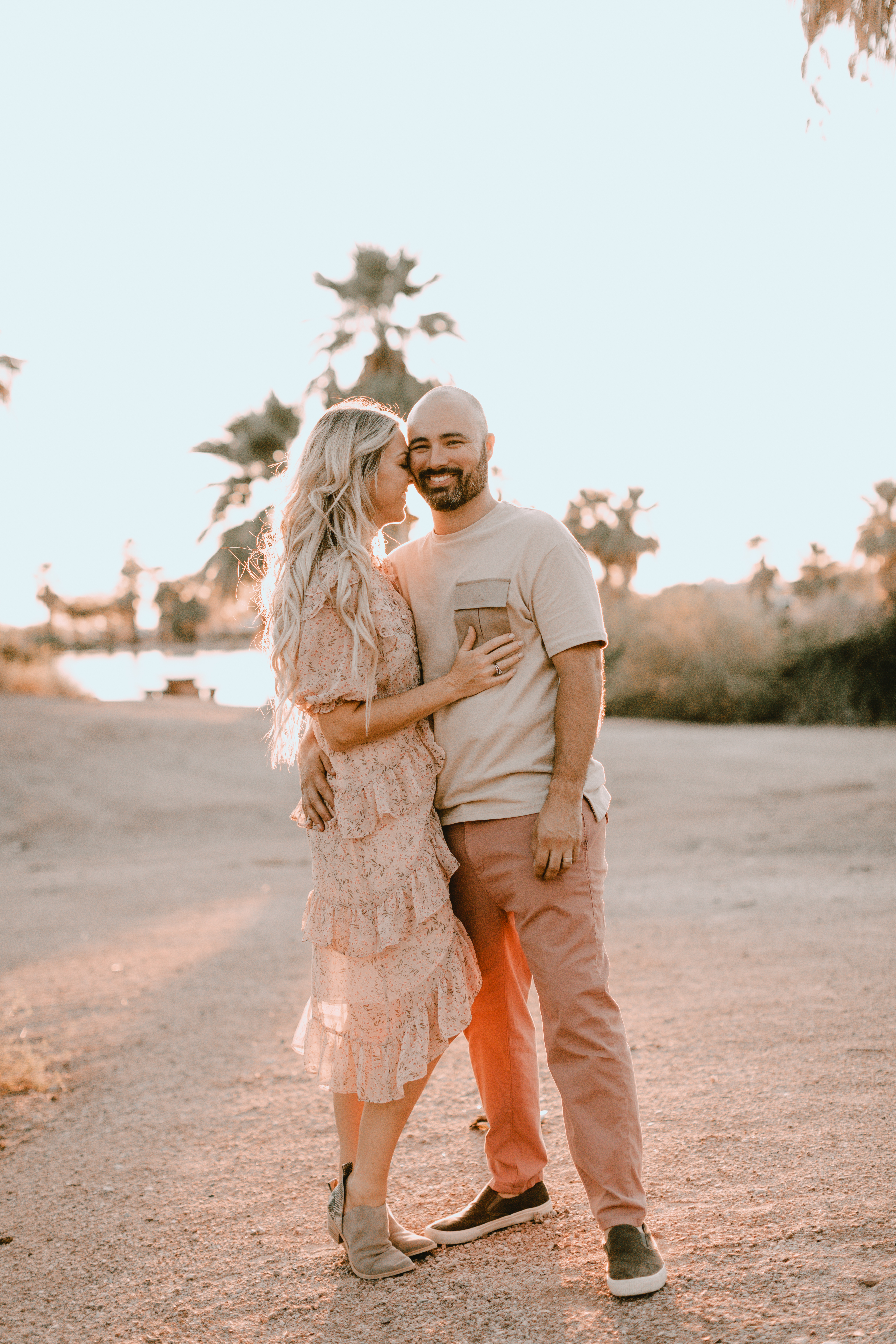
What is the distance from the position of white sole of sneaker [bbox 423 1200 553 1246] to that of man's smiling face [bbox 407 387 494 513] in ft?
6.65

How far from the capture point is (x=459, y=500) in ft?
9.61

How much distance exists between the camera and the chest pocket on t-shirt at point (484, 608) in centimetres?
287

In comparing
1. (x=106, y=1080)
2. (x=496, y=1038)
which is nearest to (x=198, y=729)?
(x=106, y=1080)

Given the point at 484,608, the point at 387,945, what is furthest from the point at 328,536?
the point at 387,945

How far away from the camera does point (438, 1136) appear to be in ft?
12.5

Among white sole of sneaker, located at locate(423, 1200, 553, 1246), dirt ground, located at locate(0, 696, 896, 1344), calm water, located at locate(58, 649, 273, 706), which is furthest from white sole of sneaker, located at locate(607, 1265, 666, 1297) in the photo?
calm water, located at locate(58, 649, 273, 706)

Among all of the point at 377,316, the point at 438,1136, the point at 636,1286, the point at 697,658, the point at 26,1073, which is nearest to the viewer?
the point at 636,1286

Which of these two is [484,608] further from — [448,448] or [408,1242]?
[408,1242]

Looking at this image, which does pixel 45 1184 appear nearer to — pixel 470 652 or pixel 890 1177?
pixel 470 652

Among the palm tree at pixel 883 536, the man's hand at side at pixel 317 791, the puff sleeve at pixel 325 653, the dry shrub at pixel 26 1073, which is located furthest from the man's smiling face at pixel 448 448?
the palm tree at pixel 883 536

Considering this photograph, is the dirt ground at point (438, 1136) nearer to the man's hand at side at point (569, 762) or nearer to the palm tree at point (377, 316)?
the man's hand at side at point (569, 762)

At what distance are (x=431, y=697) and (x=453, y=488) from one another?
0.58m

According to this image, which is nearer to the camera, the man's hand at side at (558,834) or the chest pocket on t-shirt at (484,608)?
the man's hand at side at (558,834)

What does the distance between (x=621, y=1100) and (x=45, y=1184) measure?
2149 millimetres
